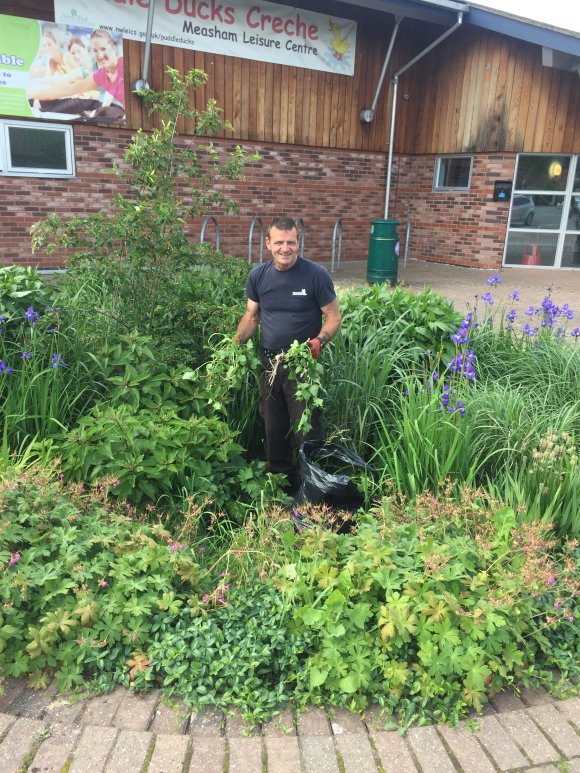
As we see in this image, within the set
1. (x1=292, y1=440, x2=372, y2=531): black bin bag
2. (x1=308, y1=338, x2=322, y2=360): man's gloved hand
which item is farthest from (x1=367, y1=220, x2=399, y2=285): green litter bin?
(x1=292, y1=440, x2=372, y2=531): black bin bag

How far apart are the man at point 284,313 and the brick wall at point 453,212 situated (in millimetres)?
10531

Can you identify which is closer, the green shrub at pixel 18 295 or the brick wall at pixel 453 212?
the green shrub at pixel 18 295

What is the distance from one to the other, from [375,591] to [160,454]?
52.2 inches

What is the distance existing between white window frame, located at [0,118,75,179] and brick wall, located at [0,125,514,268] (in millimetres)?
109

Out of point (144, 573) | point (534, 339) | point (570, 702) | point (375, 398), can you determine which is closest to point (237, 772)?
point (144, 573)

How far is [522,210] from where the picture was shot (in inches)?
525

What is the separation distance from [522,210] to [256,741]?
13114mm

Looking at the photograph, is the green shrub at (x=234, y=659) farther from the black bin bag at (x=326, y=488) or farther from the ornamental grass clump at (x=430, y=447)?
the ornamental grass clump at (x=430, y=447)

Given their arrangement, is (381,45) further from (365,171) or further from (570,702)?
(570,702)

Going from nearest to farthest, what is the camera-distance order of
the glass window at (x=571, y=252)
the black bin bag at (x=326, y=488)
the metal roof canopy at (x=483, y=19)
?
1. the black bin bag at (x=326, y=488)
2. the metal roof canopy at (x=483, y=19)
3. the glass window at (x=571, y=252)

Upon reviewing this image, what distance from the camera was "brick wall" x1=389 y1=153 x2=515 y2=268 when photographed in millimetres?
13180

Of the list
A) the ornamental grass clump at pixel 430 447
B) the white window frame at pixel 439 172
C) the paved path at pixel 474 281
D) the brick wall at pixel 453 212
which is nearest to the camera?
the ornamental grass clump at pixel 430 447

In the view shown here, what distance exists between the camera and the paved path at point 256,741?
2.14 metres

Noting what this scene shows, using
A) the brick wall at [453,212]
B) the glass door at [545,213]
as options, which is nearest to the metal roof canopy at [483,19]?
the brick wall at [453,212]
